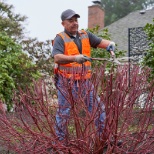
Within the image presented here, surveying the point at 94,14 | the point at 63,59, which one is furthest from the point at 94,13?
the point at 63,59

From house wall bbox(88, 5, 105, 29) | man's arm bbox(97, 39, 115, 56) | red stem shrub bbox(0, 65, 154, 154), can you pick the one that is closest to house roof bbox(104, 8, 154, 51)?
house wall bbox(88, 5, 105, 29)

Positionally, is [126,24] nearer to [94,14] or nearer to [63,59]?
[94,14]

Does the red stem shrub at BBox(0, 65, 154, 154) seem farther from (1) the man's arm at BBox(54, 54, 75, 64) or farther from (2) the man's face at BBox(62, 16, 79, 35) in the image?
(2) the man's face at BBox(62, 16, 79, 35)

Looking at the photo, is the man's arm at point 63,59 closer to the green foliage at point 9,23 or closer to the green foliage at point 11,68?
the green foliage at point 11,68

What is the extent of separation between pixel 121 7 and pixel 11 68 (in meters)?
38.1

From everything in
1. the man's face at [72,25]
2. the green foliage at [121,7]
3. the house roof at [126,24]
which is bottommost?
the man's face at [72,25]

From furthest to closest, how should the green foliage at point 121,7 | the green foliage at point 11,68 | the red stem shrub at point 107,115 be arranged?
the green foliage at point 121,7
the green foliage at point 11,68
the red stem shrub at point 107,115

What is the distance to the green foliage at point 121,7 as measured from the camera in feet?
147

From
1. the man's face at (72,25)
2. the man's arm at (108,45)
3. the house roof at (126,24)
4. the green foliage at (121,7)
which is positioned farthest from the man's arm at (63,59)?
the green foliage at (121,7)

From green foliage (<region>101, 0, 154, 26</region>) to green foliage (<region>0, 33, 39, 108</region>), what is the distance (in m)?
35.0

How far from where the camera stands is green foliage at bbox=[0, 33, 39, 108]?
8688 millimetres

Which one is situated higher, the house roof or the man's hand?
the house roof

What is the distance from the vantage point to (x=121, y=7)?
150ft

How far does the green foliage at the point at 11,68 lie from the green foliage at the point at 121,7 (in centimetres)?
3497
